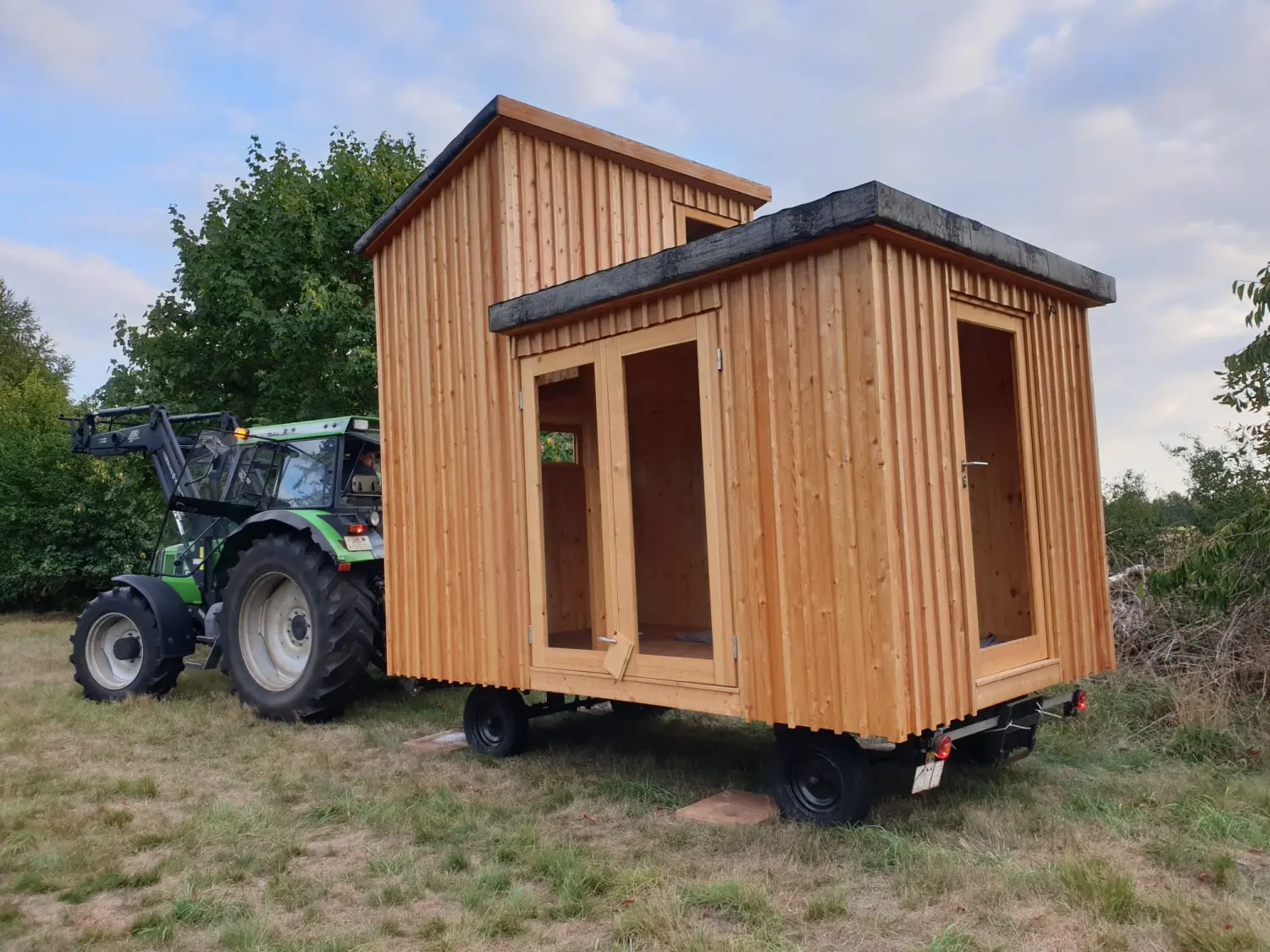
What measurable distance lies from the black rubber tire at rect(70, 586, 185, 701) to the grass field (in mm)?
1633

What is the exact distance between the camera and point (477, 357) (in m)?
6.05

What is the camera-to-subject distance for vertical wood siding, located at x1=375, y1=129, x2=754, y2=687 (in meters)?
5.87

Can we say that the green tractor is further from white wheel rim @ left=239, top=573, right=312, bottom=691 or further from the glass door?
the glass door

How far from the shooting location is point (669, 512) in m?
7.84

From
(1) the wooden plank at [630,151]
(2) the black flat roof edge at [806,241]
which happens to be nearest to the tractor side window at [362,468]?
(2) the black flat roof edge at [806,241]

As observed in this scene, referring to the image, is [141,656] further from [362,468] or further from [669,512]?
[669,512]

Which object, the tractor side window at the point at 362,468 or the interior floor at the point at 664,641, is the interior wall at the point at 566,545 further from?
the tractor side window at the point at 362,468

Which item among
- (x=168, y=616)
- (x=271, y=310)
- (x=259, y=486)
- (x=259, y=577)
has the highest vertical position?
(x=271, y=310)

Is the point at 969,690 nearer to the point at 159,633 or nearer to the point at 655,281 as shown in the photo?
the point at 655,281

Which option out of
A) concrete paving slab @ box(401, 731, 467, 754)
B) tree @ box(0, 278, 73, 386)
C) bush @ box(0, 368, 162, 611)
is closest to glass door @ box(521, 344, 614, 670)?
concrete paving slab @ box(401, 731, 467, 754)

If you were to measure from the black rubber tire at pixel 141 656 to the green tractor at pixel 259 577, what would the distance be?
0.01m

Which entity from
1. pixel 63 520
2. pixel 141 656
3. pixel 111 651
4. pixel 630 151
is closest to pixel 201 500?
pixel 141 656

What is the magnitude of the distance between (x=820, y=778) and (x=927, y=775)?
49cm

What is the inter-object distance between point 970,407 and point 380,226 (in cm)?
418
